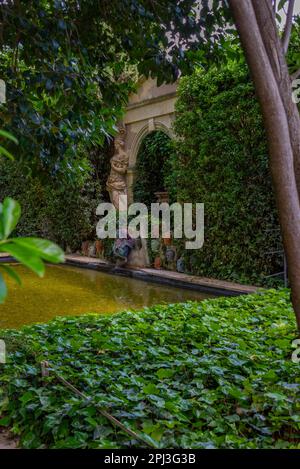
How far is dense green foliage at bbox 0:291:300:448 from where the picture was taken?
2.45 metres

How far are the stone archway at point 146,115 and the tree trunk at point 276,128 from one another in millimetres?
9290

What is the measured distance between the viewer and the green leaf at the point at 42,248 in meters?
0.84

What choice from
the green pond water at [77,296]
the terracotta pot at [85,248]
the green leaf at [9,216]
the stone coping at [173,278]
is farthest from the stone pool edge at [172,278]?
the green leaf at [9,216]

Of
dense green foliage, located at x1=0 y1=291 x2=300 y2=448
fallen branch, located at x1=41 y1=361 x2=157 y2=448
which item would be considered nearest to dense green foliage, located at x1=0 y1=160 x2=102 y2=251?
dense green foliage, located at x1=0 y1=291 x2=300 y2=448

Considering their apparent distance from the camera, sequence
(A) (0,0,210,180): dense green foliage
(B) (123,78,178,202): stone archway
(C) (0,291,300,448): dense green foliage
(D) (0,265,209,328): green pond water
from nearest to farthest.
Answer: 1. (C) (0,291,300,448): dense green foliage
2. (A) (0,0,210,180): dense green foliage
3. (D) (0,265,209,328): green pond water
4. (B) (123,78,178,202): stone archway

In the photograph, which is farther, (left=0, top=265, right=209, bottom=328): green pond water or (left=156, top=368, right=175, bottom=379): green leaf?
(left=0, top=265, right=209, bottom=328): green pond water

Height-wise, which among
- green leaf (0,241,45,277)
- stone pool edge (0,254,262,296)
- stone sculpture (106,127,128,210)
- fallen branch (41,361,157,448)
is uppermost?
stone sculpture (106,127,128,210)

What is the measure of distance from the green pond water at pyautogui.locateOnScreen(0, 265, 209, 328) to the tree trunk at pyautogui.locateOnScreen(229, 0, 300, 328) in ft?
15.1

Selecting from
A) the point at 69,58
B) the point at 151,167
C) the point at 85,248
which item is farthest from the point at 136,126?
the point at 69,58

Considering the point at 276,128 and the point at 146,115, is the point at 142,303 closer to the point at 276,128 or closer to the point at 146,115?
the point at 276,128

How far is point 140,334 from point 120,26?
262 centimetres

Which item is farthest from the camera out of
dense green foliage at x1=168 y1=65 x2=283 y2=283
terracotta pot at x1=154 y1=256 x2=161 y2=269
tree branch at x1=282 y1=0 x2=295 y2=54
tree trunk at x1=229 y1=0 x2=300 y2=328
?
terracotta pot at x1=154 y1=256 x2=161 y2=269

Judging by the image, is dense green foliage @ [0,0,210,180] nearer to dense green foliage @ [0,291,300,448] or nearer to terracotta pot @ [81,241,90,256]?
dense green foliage @ [0,291,300,448]

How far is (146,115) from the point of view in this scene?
12.9 meters
